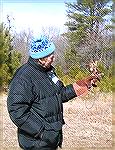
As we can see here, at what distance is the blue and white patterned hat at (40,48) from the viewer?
115 inches

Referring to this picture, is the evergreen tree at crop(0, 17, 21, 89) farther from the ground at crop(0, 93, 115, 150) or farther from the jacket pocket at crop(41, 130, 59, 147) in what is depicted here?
the jacket pocket at crop(41, 130, 59, 147)

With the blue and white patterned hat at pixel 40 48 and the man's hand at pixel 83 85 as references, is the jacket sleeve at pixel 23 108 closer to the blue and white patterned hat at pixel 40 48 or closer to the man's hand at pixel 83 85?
the blue and white patterned hat at pixel 40 48

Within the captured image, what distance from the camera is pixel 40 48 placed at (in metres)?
2.96

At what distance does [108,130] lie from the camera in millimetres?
6621

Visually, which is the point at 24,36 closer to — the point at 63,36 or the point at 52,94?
the point at 63,36

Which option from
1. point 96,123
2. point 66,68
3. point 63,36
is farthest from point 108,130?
point 63,36

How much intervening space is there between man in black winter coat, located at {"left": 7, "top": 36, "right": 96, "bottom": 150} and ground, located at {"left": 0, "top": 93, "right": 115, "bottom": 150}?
328 cm

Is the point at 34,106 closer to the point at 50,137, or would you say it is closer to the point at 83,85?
the point at 50,137

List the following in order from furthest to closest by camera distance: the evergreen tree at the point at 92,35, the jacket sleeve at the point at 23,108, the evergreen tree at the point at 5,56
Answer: the evergreen tree at the point at 5,56 < the evergreen tree at the point at 92,35 < the jacket sleeve at the point at 23,108

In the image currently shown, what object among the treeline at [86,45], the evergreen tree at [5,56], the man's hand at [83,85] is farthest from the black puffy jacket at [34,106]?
the evergreen tree at [5,56]

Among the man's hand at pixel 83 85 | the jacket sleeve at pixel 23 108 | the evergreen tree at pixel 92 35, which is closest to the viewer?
the jacket sleeve at pixel 23 108

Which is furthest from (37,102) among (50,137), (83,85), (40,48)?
(83,85)

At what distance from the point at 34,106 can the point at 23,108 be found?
0.32 ft

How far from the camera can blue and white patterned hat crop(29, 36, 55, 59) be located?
2.92 meters
